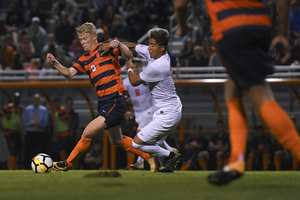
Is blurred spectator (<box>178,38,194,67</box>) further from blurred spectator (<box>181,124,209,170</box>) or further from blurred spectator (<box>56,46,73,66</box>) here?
blurred spectator (<box>181,124,209,170</box>)

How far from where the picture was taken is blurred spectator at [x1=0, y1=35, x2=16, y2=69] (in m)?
14.1

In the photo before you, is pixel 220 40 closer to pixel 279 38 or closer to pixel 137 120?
pixel 279 38

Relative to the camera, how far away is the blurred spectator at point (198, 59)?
482 inches

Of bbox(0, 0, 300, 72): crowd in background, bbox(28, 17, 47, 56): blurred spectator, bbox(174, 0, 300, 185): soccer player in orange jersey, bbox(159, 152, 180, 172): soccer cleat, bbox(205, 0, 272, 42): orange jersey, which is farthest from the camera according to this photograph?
bbox(28, 17, 47, 56): blurred spectator

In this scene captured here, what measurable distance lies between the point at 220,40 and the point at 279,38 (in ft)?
1.50

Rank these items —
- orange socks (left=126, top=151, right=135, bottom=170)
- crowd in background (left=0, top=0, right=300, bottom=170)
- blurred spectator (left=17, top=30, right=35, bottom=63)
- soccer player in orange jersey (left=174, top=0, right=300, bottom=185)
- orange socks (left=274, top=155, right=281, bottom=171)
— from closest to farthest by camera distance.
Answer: soccer player in orange jersey (left=174, top=0, right=300, bottom=185), orange socks (left=274, top=155, right=281, bottom=171), crowd in background (left=0, top=0, right=300, bottom=170), orange socks (left=126, top=151, right=135, bottom=170), blurred spectator (left=17, top=30, right=35, bottom=63)

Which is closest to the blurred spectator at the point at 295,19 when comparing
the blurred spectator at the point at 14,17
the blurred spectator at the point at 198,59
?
the blurred spectator at the point at 198,59

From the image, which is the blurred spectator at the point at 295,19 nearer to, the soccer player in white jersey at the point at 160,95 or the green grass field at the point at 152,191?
the soccer player in white jersey at the point at 160,95

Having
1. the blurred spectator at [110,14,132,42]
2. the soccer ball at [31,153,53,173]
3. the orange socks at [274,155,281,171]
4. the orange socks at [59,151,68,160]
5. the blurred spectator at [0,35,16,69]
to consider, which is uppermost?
the blurred spectator at [110,14,132,42]

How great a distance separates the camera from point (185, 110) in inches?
408

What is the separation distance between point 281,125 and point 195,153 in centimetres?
613

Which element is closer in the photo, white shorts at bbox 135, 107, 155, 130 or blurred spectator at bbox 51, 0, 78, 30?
white shorts at bbox 135, 107, 155, 130

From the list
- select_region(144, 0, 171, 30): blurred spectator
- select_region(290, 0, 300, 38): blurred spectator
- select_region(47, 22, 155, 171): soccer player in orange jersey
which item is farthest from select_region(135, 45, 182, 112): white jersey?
select_region(144, 0, 171, 30): blurred spectator

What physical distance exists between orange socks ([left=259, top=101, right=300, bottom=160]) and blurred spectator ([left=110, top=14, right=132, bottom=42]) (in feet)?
34.9
